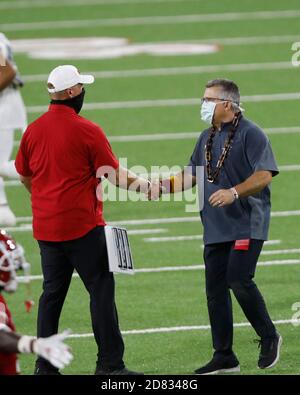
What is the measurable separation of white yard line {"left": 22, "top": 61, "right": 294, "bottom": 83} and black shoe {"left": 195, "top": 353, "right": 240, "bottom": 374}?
1179cm

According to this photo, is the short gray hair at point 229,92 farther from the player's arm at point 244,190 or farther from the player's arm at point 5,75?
the player's arm at point 5,75

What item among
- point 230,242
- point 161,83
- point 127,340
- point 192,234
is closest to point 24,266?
point 230,242

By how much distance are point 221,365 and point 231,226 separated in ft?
2.93

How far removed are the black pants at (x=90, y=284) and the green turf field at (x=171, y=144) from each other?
1.77 ft

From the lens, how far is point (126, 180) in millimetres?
8570

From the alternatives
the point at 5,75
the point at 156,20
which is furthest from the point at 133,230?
the point at 156,20

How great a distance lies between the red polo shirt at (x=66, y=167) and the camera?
328 inches

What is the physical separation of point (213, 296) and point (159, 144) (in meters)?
7.72

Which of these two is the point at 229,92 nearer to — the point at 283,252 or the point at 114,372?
the point at 114,372

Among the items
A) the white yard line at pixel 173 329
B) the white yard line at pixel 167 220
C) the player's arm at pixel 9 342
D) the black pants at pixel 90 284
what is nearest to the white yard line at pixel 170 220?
the white yard line at pixel 167 220

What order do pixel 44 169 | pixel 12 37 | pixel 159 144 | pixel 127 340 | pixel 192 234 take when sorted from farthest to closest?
1. pixel 12 37
2. pixel 159 144
3. pixel 192 234
4. pixel 127 340
5. pixel 44 169

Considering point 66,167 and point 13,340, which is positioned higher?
point 66,167

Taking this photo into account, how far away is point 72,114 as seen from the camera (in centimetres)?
841
